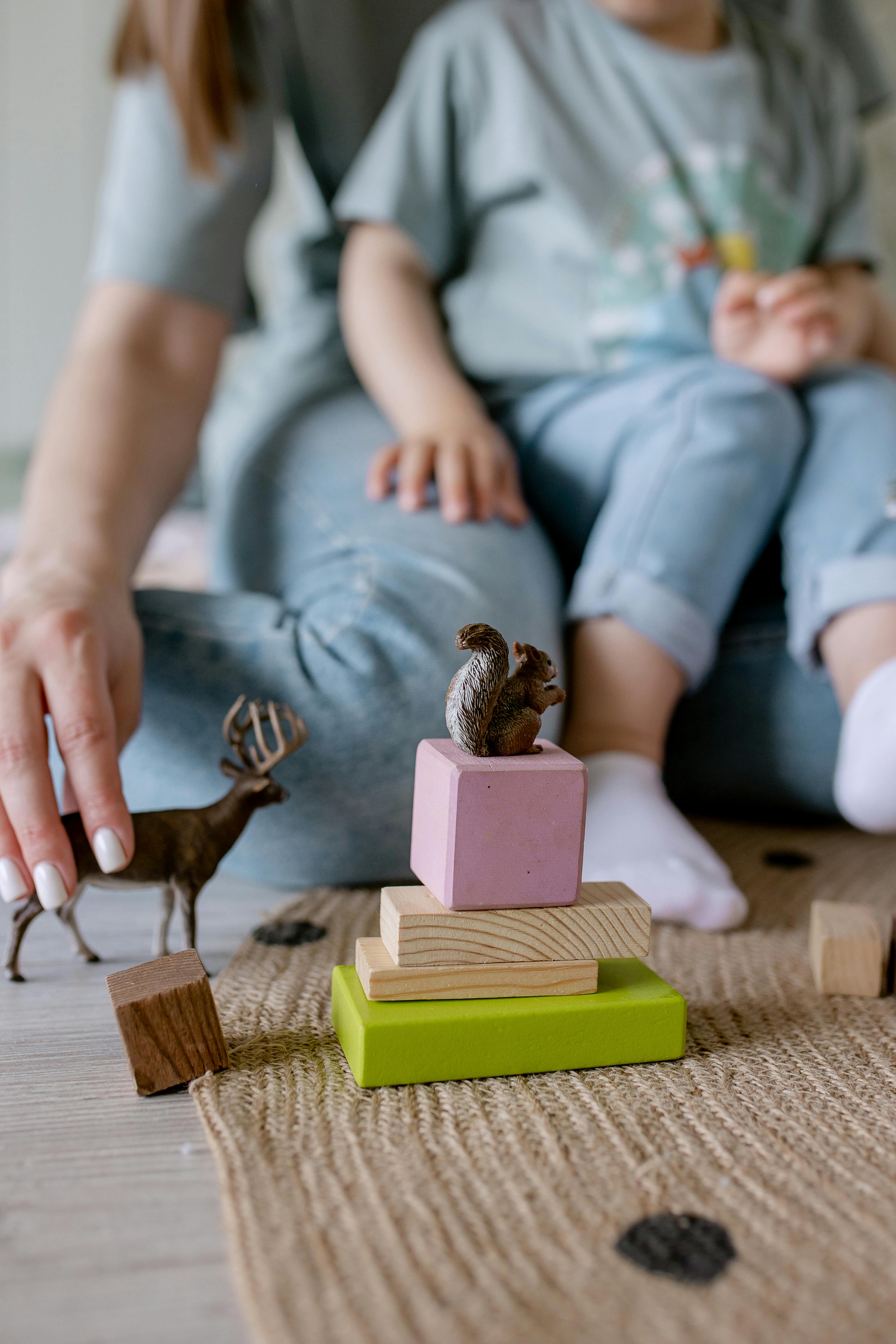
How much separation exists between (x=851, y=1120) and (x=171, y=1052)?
33 cm

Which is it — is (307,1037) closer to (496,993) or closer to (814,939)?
(496,993)

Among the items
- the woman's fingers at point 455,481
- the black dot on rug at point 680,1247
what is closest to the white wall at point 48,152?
the woman's fingers at point 455,481

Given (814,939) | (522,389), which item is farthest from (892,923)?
(522,389)

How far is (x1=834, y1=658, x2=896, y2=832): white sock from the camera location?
728 mm

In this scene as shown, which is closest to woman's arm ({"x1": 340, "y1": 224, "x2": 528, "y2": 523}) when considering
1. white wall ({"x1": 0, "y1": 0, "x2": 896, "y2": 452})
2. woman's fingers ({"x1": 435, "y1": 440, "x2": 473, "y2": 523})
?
woman's fingers ({"x1": 435, "y1": 440, "x2": 473, "y2": 523})

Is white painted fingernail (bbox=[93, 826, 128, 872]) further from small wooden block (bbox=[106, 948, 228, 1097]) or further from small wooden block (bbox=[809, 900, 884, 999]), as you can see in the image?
small wooden block (bbox=[809, 900, 884, 999])

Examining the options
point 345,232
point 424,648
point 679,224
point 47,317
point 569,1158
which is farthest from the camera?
point 47,317

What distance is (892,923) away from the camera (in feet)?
2.10

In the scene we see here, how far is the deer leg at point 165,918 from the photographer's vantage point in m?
0.62

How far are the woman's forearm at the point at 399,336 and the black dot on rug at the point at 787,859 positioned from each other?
0.48 metres

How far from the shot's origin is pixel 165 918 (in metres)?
0.63

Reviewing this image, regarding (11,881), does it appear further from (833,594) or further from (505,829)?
(833,594)

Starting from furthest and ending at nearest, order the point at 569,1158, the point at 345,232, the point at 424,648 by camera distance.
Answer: the point at 345,232 < the point at 424,648 < the point at 569,1158

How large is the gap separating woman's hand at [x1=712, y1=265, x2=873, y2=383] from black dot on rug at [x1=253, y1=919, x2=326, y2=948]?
0.65 metres
